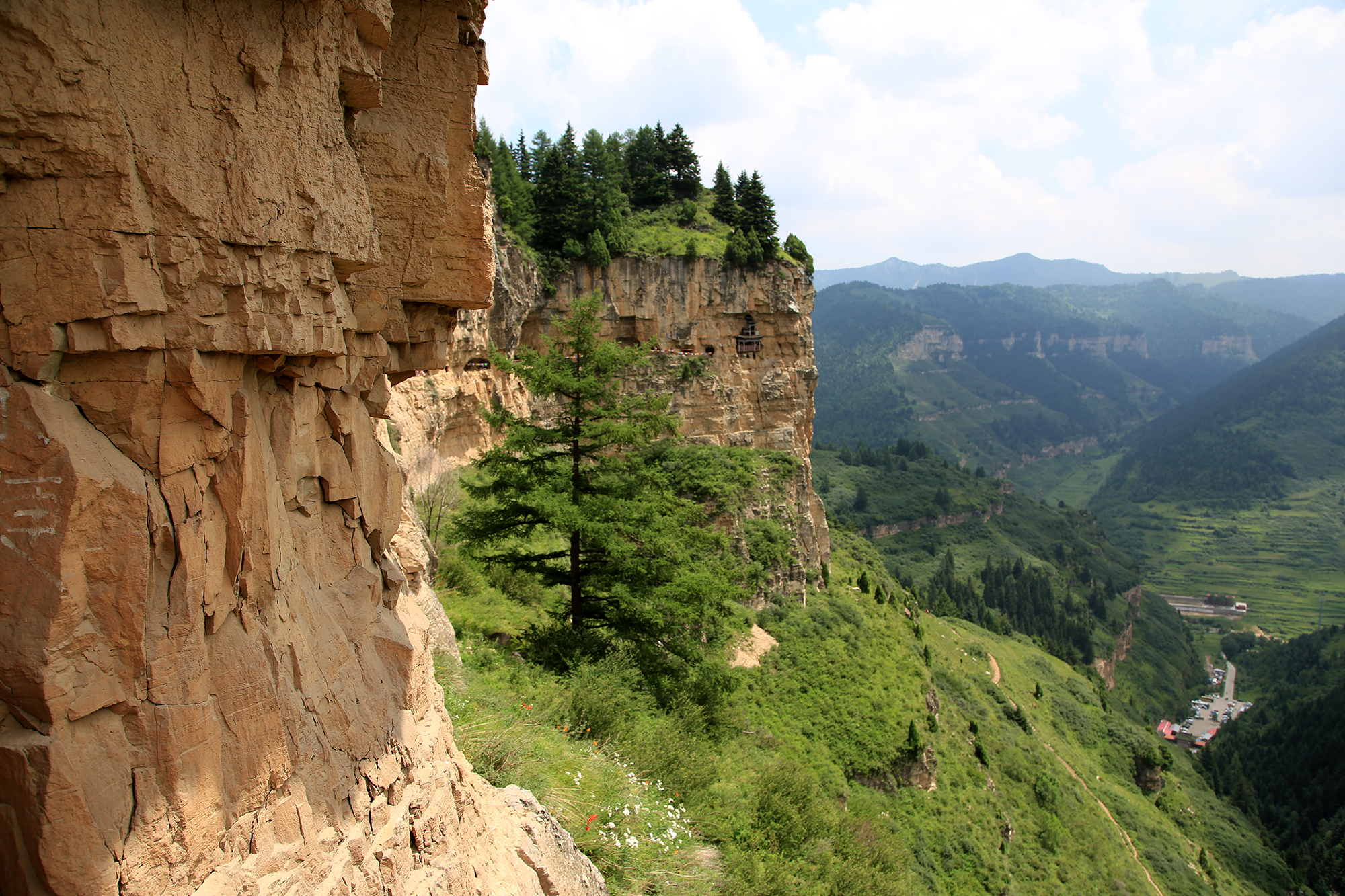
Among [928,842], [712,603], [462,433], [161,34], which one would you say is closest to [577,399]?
[712,603]

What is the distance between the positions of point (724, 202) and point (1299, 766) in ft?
271

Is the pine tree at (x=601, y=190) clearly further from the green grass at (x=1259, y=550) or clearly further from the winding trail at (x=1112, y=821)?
the green grass at (x=1259, y=550)

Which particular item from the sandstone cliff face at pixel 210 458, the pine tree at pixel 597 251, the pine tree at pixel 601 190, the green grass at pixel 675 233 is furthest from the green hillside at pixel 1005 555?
the sandstone cliff face at pixel 210 458

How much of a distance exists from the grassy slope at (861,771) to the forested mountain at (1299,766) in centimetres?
403

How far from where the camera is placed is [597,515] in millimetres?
13258

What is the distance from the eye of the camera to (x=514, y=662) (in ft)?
42.3

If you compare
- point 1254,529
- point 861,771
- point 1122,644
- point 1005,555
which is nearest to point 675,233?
point 861,771

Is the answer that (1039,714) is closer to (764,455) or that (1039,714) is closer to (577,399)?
(764,455)

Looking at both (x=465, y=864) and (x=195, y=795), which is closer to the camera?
(x=195, y=795)

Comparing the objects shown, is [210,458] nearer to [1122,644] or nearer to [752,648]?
[752,648]

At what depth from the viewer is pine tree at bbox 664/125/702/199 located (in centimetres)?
4734

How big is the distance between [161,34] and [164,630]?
3178 millimetres

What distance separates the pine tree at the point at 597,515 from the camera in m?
13.5

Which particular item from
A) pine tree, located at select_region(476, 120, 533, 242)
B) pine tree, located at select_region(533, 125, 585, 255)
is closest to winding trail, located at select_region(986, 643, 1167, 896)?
pine tree, located at select_region(533, 125, 585, 255)
